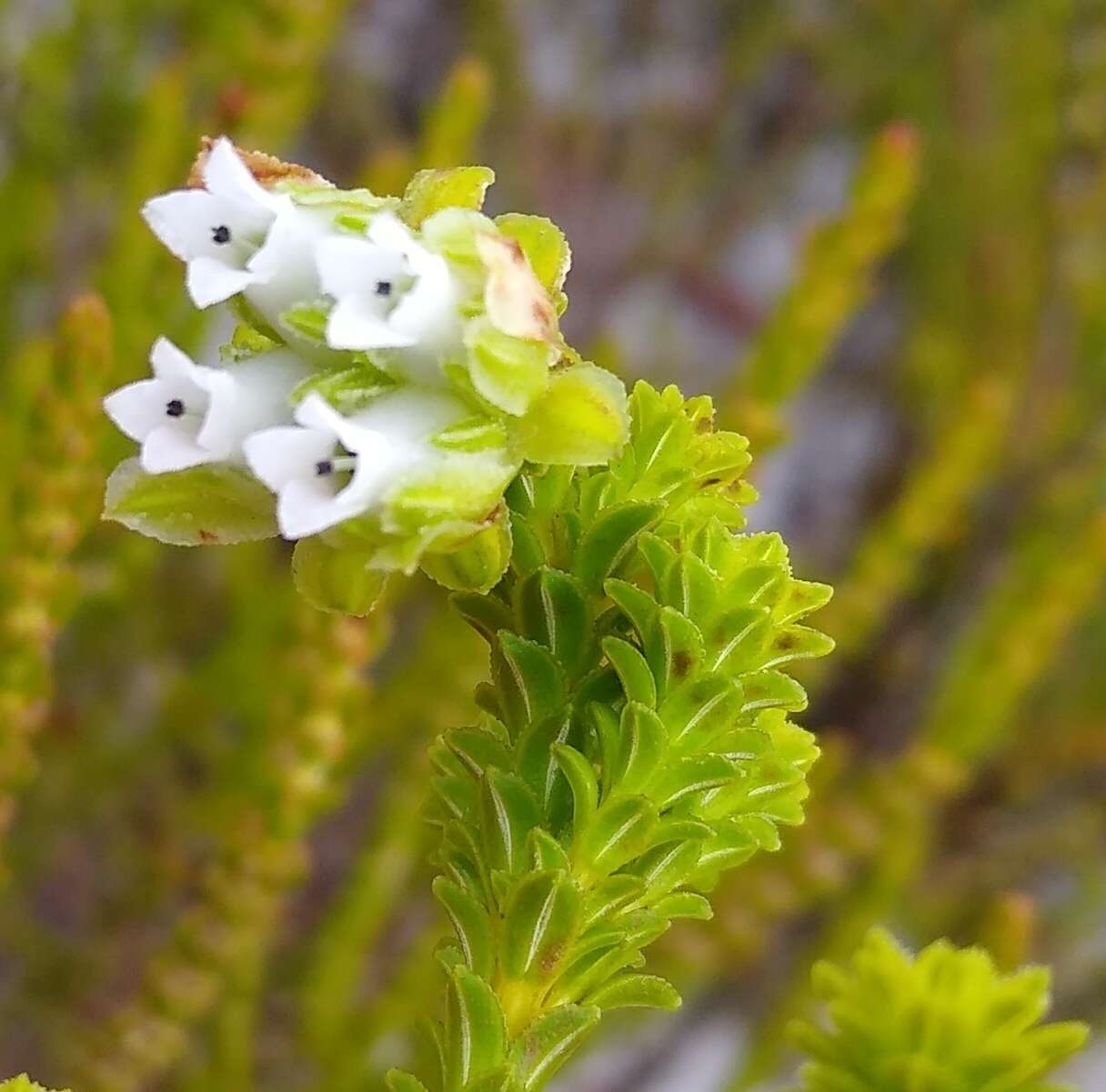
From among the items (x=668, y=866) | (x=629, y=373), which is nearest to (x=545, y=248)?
(x=668, y=866)

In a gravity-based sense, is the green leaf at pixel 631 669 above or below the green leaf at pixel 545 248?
below

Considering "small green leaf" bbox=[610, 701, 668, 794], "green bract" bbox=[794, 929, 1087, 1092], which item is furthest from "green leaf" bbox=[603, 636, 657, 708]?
"green bract" bbox=[794, 929, 1087, 1092]

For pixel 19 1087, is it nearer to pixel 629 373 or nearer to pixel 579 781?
pixel 579 781

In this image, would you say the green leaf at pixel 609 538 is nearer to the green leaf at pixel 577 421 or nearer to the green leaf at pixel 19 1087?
the green leaf at pixel 577 421

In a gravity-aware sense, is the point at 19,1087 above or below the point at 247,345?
below

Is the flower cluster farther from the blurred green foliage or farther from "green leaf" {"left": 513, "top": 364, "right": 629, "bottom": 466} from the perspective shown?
the blurred green foliage

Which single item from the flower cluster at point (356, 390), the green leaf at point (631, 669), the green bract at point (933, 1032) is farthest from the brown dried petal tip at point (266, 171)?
the green bract at point (933, 1032)
